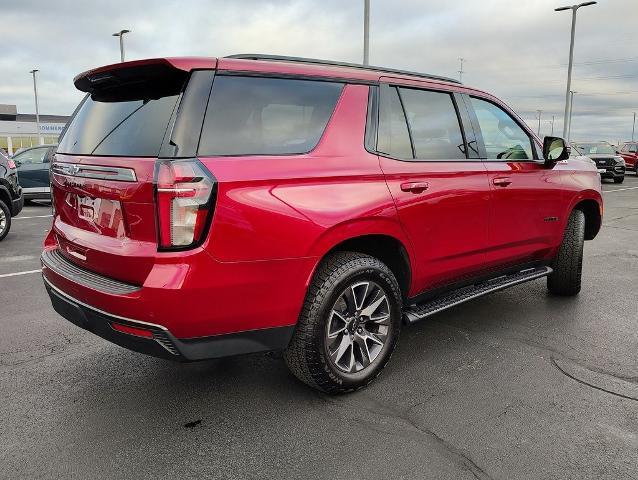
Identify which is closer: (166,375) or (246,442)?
(246,442)

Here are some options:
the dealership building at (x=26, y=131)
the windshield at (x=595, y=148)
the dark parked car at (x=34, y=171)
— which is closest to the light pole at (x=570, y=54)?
the windshield at (x=595, y=148)

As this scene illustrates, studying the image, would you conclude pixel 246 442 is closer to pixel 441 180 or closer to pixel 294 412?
pixel 294 412

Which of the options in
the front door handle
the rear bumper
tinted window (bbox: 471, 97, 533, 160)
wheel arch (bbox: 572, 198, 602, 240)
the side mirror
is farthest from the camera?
wheel arch (bbox: 572, 198, 602, 240)

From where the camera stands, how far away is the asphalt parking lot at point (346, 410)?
7.97 feet

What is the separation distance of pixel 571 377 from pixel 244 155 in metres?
2.44

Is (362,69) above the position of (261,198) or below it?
above

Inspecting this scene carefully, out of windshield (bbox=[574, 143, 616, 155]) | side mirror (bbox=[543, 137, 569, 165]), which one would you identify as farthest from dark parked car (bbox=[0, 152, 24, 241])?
windshield (bbox=[574, 143, 616, 155])

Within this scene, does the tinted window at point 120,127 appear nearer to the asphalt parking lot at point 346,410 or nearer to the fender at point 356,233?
the fender at point 356,233

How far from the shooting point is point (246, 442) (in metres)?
2.61

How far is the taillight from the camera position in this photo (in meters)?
2.35

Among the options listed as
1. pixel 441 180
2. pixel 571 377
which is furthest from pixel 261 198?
pixel 571 377

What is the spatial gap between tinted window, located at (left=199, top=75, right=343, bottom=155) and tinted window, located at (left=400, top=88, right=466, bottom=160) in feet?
2.16

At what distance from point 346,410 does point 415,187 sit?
4.50ft

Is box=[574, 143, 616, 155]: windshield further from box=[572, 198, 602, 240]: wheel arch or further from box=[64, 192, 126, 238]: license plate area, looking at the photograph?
box=[64, 192, 126, 238]: license plate area
